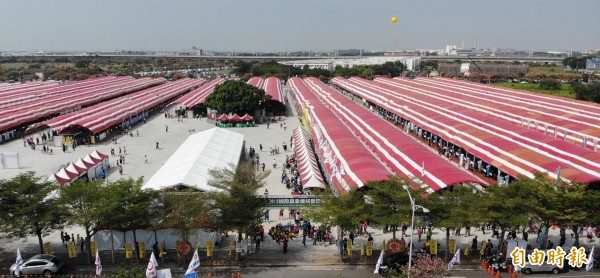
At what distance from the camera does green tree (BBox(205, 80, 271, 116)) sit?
5456 centimetres

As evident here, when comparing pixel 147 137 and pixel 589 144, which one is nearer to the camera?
pixel 589 144

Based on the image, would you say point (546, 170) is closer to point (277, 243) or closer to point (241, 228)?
point (277, 243)

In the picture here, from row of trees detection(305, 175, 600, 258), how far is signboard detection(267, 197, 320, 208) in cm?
200

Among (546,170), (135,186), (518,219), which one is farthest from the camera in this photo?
(546,170)

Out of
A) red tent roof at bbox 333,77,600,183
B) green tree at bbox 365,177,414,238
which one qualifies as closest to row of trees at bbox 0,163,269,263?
green tree at bbox 365,177,414,238

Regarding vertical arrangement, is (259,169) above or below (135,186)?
below

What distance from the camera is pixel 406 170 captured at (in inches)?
993

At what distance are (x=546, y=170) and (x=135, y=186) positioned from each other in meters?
20.7

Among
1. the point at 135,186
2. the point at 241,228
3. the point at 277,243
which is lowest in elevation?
the point at 277,243

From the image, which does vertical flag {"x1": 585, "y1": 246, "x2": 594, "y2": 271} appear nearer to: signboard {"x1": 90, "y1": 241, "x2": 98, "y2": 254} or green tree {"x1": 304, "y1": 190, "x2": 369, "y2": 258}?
green tree {"x1": 304, "y1": 190, "x2": 369, "y2": 258}

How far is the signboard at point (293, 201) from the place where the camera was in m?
21.0

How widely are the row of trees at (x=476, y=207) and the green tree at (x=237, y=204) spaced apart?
8.21 ft

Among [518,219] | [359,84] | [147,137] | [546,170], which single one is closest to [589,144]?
[546,170]

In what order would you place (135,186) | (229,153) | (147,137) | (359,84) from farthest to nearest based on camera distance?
(359,84) → (147,137) → (229,153) → (135,186)
